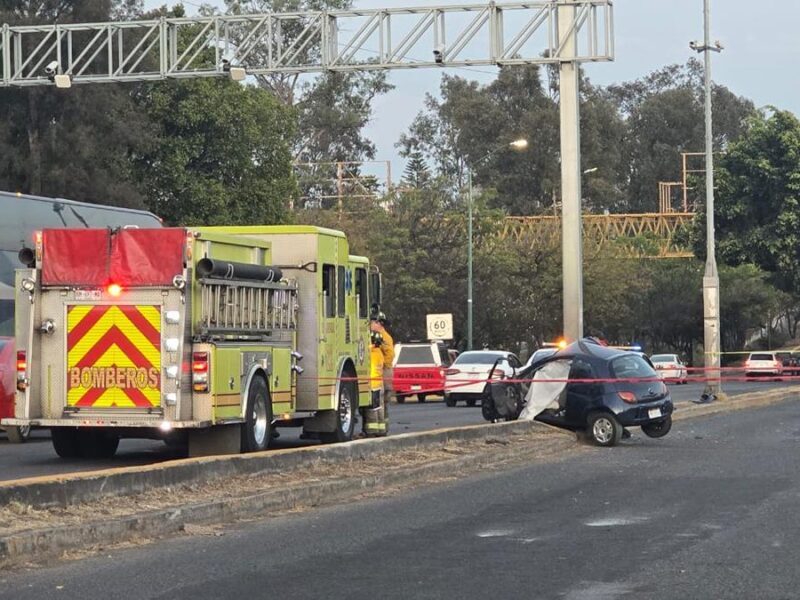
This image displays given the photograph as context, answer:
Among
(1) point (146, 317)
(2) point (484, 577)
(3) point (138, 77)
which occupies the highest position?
(3) point (138, 77)

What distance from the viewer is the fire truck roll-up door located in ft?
56.5

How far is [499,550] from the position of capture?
37.9 feet

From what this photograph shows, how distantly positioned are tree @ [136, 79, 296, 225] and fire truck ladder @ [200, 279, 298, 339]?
118 ft

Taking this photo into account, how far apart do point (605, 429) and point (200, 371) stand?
7967mm

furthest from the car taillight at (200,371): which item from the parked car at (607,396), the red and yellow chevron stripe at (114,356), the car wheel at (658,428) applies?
the car wheel at (658,428)

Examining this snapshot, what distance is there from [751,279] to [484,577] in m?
76.6

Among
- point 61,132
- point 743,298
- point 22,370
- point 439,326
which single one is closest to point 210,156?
point 61,132

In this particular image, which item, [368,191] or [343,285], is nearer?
[343,285]

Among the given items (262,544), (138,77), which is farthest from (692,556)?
(138,77)

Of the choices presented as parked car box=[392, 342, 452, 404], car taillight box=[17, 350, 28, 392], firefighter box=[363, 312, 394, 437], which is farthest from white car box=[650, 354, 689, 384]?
car taillight box=[17, 350, 28, 392]

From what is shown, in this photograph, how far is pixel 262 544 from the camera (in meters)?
12.0

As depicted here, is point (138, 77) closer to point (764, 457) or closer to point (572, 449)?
point (572, 449)

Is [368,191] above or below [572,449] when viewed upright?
above

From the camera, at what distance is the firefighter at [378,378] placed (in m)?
23.8
